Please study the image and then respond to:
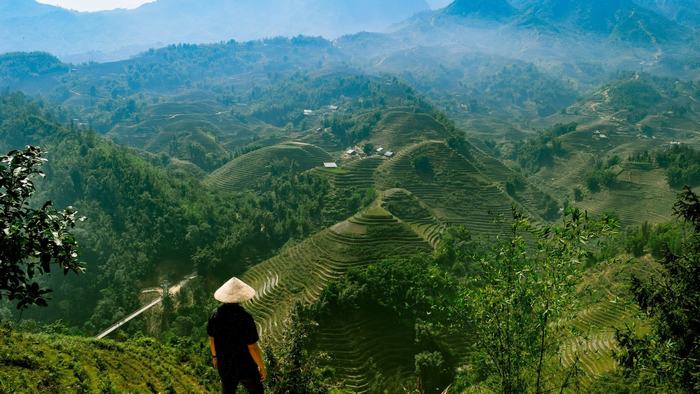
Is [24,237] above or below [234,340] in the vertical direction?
above

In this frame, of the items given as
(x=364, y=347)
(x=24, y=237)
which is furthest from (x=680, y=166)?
(x=24, y=237)

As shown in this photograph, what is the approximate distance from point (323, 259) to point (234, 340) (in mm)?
41534

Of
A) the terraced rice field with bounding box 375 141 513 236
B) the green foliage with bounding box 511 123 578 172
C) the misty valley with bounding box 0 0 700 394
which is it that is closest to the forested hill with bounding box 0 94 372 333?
the misty valley with bounding box 0 0 700 394

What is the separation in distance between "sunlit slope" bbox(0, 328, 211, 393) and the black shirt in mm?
7308

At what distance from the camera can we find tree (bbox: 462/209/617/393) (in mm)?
9719

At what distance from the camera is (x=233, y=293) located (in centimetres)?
852

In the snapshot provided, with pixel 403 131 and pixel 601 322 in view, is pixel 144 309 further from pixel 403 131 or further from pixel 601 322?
pixel 403 131

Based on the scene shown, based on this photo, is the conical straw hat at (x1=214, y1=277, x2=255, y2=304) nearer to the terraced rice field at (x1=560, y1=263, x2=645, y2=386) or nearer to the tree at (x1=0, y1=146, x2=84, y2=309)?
the tree at (x1=0, y1=146, x2=84, y2=309)

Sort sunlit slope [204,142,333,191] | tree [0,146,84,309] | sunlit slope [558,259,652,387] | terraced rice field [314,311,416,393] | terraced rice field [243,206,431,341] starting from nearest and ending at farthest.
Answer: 1. tree [0,146,84,309]
2. sunlit slope [558,259,652,387]
3. terraced rice field [314,311,416,393]
4. terraced rice field [243,206,431,341]
5. sunlit slope [204,142,333,191]

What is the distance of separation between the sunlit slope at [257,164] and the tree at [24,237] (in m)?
86.4

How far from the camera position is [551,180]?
110250 millimetres

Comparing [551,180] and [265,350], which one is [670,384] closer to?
[265,350]

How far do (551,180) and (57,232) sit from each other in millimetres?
117415

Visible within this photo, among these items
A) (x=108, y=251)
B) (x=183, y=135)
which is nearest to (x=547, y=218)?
(x=108, y=251)
